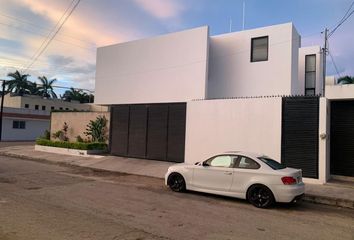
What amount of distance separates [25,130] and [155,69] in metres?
32.7

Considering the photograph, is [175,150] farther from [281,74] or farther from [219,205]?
[219,205]

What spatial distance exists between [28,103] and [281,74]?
48.2 metres

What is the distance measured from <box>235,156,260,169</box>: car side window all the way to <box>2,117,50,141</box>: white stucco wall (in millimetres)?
41349

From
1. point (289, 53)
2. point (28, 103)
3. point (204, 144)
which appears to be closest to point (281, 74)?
point (289, 53)

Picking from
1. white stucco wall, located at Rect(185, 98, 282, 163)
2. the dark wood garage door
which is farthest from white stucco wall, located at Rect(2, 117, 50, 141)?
white stucco wall, located at Rect(185, 98, 282, 163)

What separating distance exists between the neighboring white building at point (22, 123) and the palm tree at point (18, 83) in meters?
16.3

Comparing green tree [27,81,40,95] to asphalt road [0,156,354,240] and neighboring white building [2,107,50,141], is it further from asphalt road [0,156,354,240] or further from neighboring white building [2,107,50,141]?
asphalt road [0,156,354,240]

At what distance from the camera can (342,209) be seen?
1028cm

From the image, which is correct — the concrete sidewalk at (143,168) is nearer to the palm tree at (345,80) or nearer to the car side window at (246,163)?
Answer: the car side window at (246,163)

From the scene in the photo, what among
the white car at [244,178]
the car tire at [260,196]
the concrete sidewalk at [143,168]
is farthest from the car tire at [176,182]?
the concrete sidewalk at [143,168]

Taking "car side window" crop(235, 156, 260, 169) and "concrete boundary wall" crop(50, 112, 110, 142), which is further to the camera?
"concrete boundary wall" crop(50, 112, 110, 142)

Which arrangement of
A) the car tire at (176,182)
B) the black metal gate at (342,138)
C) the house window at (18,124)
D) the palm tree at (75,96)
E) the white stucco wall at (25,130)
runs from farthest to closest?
the palm tree at (75,96), the house window at (18,124), the white stucco wall at (25,130), the black metal gate at (342,138), the car tire at (176,182)

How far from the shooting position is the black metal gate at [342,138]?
14.7 metres

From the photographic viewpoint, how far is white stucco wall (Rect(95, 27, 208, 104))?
19047 mm
